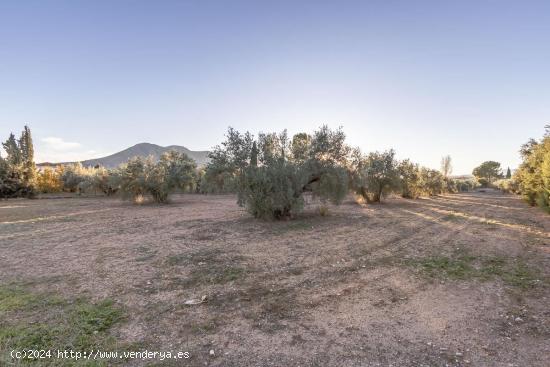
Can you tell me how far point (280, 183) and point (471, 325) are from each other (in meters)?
11.1

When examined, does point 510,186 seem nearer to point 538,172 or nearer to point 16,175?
point 538,172

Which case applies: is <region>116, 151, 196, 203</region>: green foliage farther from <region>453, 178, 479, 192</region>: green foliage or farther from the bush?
<region>453, 178, 479, 192</region>: green foliage

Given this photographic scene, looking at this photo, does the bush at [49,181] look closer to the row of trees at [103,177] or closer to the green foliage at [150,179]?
the row of trees at [103,177]

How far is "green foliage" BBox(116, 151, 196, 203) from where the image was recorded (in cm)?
2647

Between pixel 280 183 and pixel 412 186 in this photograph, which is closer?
pixel 280 183

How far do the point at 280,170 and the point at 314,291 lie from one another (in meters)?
9.73

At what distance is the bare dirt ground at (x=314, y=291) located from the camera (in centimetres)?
374

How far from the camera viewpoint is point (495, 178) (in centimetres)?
9125

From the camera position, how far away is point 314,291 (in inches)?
223

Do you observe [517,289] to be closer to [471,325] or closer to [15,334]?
[471,325]

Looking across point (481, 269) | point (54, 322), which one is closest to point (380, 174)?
point (481, 269)

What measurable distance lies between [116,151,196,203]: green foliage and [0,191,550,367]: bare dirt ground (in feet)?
50.1

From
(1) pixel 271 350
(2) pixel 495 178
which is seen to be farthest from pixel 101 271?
(2) pixel 495 178

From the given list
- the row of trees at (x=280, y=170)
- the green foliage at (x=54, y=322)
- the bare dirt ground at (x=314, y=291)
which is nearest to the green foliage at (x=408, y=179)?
the row of trees at (x=280, y=170)
